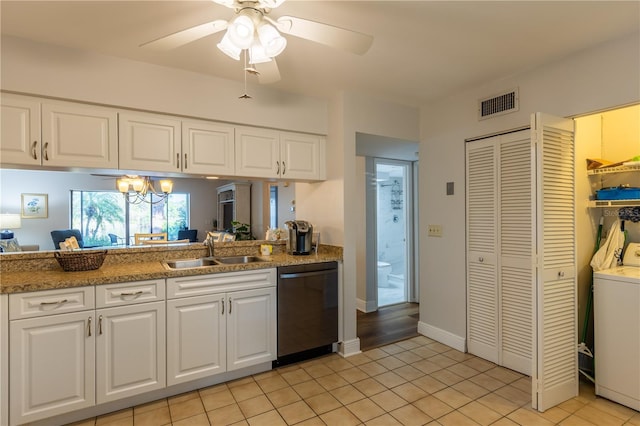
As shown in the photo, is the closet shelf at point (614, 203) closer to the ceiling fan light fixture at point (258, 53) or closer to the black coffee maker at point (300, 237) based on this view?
the black coffee maker at point (300, 237)

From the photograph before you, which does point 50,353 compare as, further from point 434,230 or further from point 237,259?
Answer: point 434,230

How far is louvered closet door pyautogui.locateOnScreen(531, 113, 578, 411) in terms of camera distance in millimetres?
2098

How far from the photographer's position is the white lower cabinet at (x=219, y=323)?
227cm

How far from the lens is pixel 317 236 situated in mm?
3207

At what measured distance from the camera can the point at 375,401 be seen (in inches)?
87.8

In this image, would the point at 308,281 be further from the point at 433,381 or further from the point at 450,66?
the point at 450,66

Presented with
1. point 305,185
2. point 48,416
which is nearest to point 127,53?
point 305,185

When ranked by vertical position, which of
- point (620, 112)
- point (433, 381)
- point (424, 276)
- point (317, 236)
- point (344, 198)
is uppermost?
point (620, 112)

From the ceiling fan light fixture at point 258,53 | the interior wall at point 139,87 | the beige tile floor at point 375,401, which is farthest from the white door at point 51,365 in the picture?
the ceiling fan light fixture at point 258,53

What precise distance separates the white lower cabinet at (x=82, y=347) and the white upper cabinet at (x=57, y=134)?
882 mm

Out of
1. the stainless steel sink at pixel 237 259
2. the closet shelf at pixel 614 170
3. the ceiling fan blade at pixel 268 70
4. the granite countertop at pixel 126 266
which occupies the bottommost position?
the stainless steel sink at pixel 237 259

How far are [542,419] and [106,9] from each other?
11.4 feet

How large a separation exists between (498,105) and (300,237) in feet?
6.72

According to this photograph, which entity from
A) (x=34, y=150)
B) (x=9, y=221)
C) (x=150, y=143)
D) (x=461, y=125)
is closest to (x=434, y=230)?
(x=461, y=125)
